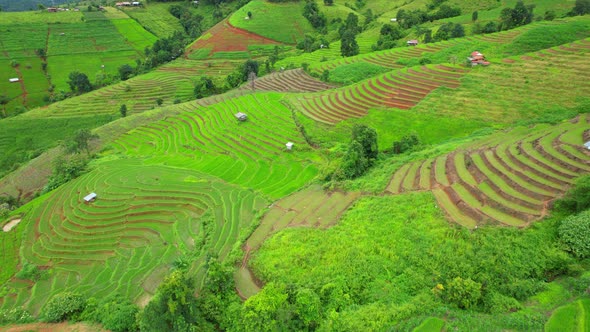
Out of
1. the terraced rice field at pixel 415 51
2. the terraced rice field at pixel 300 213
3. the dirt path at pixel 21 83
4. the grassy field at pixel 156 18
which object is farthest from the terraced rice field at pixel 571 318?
the grassy field at pixel 156 18

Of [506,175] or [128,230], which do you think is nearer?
[506,175]

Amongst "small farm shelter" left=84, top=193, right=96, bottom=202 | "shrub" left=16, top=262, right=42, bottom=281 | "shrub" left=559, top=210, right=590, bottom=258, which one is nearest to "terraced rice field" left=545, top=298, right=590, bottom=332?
"shrub" left=559, top=210, right=590, bottom=258

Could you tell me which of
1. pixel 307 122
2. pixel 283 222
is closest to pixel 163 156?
pixel 307 122

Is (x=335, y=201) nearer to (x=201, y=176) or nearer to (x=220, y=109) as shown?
(x=201, y=176)

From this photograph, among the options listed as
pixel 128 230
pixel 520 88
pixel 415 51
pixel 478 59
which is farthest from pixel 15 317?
pixel 415 51

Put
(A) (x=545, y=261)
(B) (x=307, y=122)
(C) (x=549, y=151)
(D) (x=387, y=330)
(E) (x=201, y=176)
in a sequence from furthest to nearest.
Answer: (B) (x=307, y=122) < (E) (x=201, y=176) < (C) (x=549, y=151) < (A) (x=545, y=261) < (D) (x=387, y=330)

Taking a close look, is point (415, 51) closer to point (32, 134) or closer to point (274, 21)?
point (274, 21)

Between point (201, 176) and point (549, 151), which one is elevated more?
point (549, 151)
